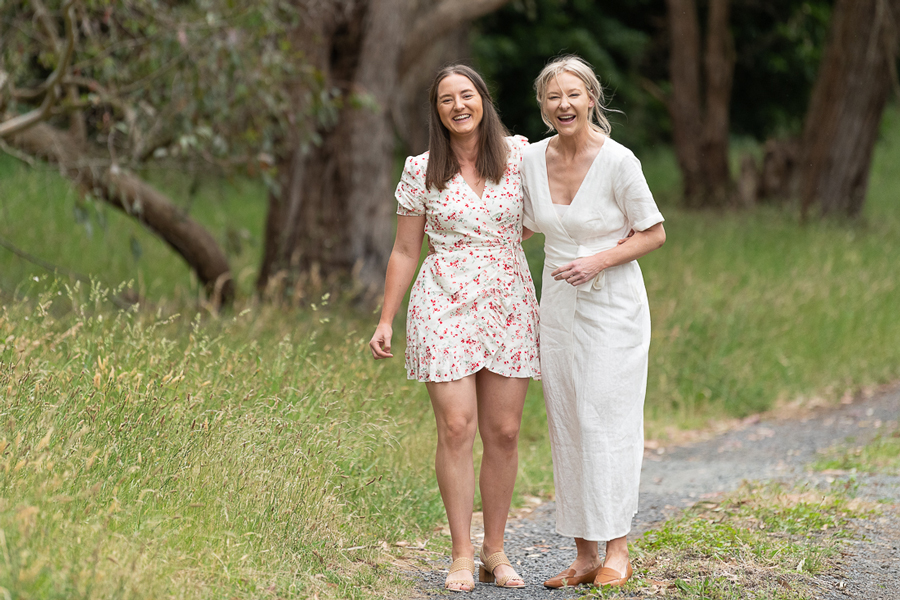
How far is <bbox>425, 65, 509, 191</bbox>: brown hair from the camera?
3.95 meters

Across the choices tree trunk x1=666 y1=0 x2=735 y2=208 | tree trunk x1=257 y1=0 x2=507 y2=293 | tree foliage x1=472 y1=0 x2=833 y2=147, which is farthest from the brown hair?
tree foliage x1=472 y1=0 x2=833 y2=147

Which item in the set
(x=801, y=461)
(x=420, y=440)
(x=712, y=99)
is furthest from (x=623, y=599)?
(x=712, y=99)

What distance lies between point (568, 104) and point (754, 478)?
10.3ft

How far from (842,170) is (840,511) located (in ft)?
34.8

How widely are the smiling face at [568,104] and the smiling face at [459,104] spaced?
0.30 meters

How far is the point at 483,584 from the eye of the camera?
13.2 ft

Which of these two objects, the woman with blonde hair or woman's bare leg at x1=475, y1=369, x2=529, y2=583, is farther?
woman's bare leg at x1=475, y1=369, x2=529, y2=583

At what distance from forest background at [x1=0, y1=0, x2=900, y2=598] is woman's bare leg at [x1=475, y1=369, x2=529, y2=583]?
1.45ft

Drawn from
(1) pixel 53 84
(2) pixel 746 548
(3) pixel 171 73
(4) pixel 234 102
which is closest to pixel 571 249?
(2) pixel 746 548

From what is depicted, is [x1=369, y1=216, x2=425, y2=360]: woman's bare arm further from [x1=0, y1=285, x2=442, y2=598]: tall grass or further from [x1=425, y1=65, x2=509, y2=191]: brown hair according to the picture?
[x1=0, y1=285, x2=442, y2=598]: tall grass

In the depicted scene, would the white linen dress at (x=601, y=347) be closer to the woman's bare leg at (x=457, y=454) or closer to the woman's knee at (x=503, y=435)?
the woman's knee at (x=503, y=435)

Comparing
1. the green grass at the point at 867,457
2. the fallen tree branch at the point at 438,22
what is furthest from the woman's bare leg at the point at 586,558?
the fallen tree branch at the point at 438,22

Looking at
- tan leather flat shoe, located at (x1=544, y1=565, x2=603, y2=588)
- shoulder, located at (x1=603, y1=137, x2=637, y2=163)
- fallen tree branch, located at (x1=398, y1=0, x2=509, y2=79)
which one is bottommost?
tan leather flat shoe, located at (x1=544, y1=565, x2=603, y2=588)

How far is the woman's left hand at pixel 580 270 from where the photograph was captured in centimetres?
374
